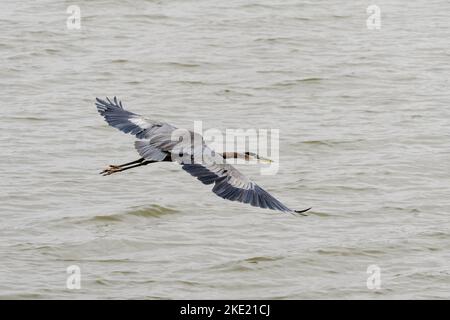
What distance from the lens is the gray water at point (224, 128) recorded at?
1237 centimetres

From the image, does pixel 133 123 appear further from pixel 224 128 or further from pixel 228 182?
pixel 224 128

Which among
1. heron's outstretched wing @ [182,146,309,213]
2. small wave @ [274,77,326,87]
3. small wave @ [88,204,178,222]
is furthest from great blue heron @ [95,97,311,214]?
small wave @ [274,77,326,87]

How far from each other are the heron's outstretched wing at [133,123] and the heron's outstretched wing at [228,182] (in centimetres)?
77

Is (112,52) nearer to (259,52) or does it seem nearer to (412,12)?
(259,52)

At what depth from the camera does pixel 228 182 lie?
10.9m

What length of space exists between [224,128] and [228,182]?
18.6 ft

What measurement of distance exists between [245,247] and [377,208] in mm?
2019

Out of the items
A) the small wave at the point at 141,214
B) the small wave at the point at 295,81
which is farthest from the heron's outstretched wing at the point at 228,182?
the small wave at the point at 295,81

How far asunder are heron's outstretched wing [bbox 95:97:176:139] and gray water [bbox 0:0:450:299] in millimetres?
1386

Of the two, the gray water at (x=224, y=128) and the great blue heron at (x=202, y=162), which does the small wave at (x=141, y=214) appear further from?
the great blue heron at (x=202, y=162)

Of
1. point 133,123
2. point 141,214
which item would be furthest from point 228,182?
point 141,214

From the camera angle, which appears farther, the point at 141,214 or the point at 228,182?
the point at 141,214

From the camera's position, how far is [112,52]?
20.3 m
